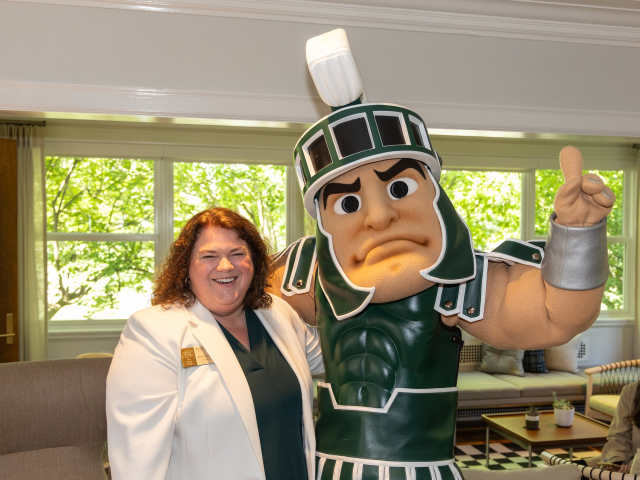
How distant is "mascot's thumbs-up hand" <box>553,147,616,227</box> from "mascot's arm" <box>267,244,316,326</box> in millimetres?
789

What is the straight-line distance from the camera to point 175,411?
152 centimetres

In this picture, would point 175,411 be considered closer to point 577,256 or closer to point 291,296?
point 291,296

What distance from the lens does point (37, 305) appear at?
196 inches

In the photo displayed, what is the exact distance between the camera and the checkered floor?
4.42 m

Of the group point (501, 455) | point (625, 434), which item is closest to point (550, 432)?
point (501, 455)

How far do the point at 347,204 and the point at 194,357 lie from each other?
0.58 metres

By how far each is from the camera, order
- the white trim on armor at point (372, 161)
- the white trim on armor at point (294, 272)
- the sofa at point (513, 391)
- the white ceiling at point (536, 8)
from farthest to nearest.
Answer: the sofa at point (513, 391)
the white ceiling at point (536, 8)
the white trim on armor at point (294, 272)
the white trim on armor at point (372, 161)

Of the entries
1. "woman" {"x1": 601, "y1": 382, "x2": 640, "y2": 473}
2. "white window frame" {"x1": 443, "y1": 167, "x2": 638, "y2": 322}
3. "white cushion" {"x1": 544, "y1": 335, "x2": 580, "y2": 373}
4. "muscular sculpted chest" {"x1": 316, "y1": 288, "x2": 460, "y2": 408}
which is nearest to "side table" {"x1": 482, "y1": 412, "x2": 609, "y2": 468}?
"woman" {"x1": 601, "y1": 382, "x2": 640, "y2": 473}

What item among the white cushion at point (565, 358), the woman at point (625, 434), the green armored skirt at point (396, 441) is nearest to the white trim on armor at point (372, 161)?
the green armored skirt at point (396, 441)

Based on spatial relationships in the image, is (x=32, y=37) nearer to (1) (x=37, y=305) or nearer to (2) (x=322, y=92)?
(2) (x=322, y=92)

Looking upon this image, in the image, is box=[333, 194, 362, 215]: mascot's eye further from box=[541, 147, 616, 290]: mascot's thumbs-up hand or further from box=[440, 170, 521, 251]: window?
box=[440, 170, 521, 251]: window

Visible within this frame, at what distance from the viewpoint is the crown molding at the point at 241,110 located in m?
2.33

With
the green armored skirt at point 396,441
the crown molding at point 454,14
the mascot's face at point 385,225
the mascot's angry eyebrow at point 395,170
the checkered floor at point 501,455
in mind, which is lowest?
the checkered floor at point 501,455

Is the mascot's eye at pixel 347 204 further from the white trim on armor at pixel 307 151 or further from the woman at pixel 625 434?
the woman at pixel 625 434
